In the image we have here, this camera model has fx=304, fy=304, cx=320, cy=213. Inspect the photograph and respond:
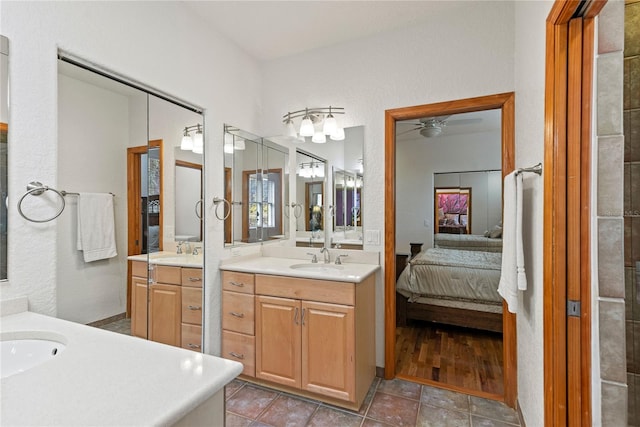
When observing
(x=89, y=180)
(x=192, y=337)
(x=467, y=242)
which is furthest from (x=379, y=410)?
(x=467, y=242)

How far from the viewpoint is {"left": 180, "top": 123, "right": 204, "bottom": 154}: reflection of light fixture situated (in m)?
Result: 2.20

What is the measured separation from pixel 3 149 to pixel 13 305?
0.62 meters

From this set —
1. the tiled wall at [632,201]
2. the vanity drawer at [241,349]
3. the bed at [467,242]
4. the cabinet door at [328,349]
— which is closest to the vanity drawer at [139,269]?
the vanity drawer at [241,349]

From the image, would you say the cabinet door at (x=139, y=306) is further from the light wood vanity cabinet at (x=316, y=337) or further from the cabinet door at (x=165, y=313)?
the light wood vanity cabinet at (x=316, y=337)

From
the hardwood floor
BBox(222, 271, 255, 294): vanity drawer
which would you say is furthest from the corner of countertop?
the hardwood floor

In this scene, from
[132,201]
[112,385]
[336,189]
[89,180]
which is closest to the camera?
[112,385]

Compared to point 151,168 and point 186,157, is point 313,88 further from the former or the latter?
point 151,168

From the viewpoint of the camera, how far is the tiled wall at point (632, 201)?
128cm

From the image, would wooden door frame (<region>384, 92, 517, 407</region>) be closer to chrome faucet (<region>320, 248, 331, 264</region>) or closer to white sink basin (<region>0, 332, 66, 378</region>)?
chrome faucet (<region>320, 248, 331, 264</region>)

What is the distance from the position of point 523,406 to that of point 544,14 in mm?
2080

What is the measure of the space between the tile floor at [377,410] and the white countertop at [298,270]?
825 mm

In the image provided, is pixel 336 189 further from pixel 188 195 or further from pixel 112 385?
pixel 112 385

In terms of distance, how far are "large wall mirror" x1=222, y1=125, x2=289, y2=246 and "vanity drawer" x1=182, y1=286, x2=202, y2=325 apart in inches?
18.5

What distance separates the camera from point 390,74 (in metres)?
2.43
